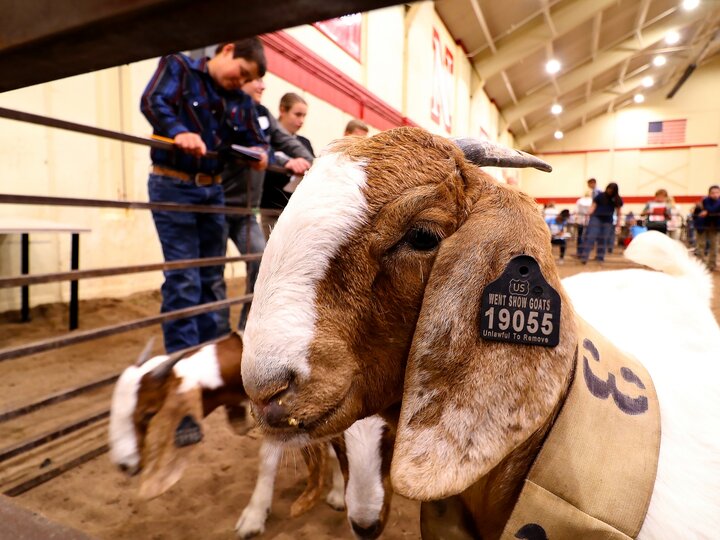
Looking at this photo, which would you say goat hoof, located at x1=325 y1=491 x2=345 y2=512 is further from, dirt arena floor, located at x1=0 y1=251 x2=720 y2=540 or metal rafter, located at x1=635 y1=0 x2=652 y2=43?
metal rafter, located at x1=635 y1=0 x2=652 y2=43

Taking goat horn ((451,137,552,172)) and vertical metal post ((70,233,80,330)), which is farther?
vertical metal post ((70,233,80,330))

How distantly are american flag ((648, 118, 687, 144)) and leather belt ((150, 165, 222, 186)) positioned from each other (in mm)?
27016

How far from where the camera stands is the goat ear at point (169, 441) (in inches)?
68.7

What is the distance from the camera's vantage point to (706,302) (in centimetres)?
209

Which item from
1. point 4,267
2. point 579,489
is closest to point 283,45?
point 4,267

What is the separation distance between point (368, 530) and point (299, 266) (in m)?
1.23

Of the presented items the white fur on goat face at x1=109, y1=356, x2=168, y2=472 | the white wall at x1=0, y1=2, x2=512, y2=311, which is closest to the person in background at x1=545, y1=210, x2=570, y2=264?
the white wall at x1=0, y1=2, x2=512, y2=311

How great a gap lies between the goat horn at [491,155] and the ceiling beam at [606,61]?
20.2 metres

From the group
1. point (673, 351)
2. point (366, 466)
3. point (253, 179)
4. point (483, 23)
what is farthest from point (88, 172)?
point (483, 23)

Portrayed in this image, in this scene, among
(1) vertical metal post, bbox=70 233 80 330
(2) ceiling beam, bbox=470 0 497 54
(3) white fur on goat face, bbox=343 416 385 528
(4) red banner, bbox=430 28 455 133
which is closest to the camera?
(3) white fur on goat face, bbox=343 416 385 528

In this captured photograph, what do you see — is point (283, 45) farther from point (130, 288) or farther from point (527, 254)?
point (527, 254)

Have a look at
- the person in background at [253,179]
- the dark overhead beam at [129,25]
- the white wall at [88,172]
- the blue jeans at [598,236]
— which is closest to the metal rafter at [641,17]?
the blue jeans at [598,236]

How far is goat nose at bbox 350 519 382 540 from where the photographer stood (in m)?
1.59

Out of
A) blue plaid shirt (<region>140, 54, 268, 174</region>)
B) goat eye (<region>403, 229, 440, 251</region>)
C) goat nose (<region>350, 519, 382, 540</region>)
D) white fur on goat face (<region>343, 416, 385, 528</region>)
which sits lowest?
goat nose (<region>350, 519, 382, 540</region>)
